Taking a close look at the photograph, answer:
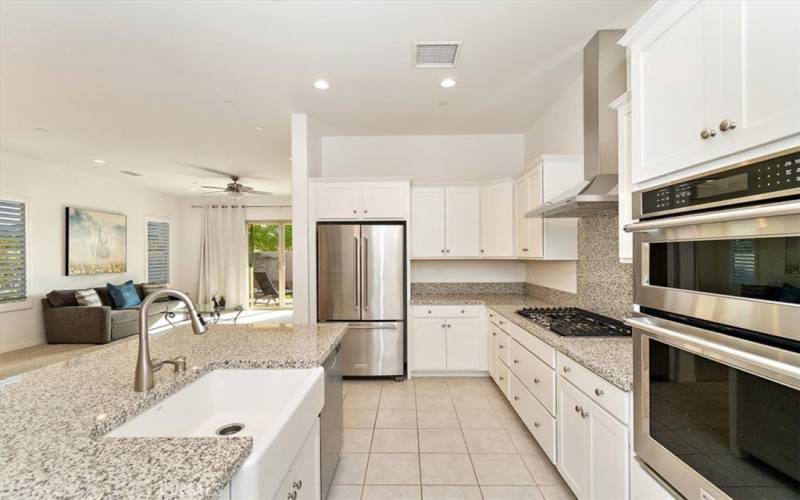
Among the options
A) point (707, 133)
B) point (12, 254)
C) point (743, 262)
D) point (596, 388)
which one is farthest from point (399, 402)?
point (12, 254)

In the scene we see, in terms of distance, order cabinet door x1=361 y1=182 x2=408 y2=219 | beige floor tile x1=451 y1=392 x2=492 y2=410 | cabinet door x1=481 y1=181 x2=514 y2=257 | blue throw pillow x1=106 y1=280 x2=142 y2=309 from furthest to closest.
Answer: blue throw pillow x1=106 y1=280 x2=142 y2=309, cabinet door x1=361 y1=182 x2=408 y2=219, cabinet door x1=481 y1=181 x2=514 y2=257, beige floor tile x1=451 y1=392 x2=492 y2=410

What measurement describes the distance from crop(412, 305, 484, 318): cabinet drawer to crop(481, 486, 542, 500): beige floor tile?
1.81 meters

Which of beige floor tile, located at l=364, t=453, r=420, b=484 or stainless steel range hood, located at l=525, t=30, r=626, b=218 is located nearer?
beige floor tile, located at l=364, t=453, r=420, b=484

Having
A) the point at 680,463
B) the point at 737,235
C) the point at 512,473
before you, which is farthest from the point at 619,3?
the point at 512,473

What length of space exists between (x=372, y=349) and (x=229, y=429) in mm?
2318

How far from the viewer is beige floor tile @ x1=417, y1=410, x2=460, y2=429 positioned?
8.95 ft

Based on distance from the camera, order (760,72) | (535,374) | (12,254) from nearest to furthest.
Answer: (760,72) < (535,374) < (12,254)

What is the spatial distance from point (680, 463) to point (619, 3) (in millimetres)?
2375

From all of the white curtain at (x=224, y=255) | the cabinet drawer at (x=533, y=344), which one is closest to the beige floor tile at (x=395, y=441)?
the cabinet drawer at (x=533, y=344)

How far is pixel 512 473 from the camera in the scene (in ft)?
7.06

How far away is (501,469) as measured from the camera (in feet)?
7.18

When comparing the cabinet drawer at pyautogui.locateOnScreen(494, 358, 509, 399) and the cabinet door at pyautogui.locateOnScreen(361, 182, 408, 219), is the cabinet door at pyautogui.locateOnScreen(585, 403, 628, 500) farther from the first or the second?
the cabinet door at pyautogui.locateOnScreen(361, 182, 408, 219)

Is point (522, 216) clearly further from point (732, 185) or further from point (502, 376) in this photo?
point (732, 185)

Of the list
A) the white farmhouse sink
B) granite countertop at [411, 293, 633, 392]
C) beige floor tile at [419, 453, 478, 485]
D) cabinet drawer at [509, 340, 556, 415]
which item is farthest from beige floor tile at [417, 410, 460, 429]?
the white farmhouse sink
